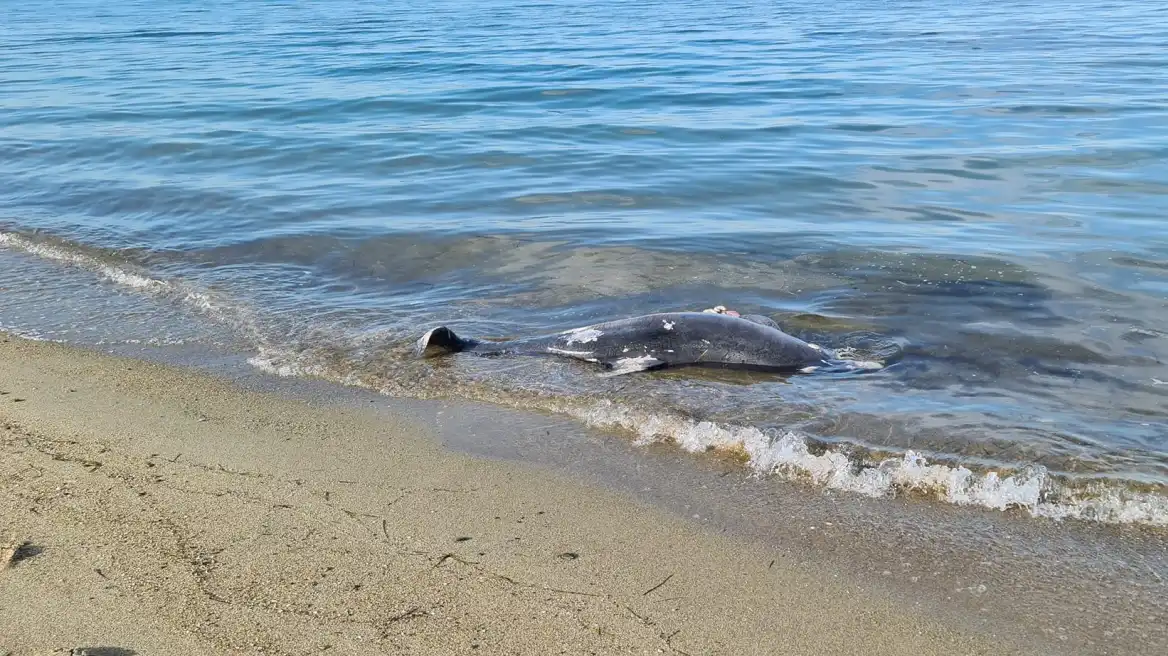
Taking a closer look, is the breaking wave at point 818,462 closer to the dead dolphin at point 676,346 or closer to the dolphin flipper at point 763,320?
the dead dolphin at point 676,346

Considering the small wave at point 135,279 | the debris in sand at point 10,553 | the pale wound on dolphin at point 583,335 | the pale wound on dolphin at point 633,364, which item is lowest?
the small wave at point 135,279

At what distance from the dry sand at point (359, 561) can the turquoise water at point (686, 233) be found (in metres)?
0.94

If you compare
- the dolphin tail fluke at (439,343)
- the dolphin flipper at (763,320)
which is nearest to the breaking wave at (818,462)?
the dolphin tail fluke at (439,343)

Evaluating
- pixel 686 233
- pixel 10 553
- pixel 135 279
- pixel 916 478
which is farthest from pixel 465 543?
pixel 686 233

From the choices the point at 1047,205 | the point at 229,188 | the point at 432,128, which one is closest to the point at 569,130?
the point at 432,128

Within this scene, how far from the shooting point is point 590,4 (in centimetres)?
4106

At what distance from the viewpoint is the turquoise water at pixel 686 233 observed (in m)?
5.52

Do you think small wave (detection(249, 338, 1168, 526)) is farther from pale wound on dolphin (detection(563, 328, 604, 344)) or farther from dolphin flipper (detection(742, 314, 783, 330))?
dolphin flipper (detection(742, 314, 783, 330))

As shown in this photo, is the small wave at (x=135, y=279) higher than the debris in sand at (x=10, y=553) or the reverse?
the reverse

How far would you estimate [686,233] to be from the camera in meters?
9.69

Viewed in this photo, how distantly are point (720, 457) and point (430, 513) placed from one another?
142 centimetres

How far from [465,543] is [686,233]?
605cm

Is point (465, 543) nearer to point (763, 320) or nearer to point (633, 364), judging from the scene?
point (633, 364)

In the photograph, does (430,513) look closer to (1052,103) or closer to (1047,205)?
(1047,205)
